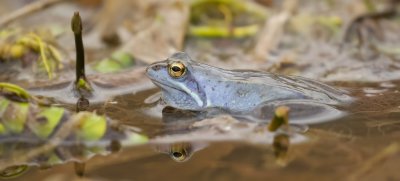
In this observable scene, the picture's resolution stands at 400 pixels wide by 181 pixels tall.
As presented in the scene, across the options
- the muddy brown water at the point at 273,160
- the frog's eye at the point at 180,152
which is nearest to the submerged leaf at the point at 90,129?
the muddy brown water at the point at 273,160

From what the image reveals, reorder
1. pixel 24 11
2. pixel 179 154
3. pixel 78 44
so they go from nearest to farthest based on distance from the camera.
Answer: pixel 179 154, pixel 78 44, pixel 24 11

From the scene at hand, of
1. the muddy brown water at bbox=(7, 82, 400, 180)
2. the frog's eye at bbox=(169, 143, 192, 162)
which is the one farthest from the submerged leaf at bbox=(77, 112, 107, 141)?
the frog's eye at bbox=(169, 143, 192, 162)

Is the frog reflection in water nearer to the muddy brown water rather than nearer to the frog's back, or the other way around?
the frog's back

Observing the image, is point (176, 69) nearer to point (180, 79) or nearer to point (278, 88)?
point (180, 79)

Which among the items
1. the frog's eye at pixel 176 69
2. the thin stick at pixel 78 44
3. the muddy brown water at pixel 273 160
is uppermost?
the thin stick at pixel 78 44

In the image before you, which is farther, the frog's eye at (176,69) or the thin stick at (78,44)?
the frog's eye at (176,69)

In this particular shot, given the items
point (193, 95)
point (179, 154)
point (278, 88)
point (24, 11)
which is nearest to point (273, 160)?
point (179, 154)

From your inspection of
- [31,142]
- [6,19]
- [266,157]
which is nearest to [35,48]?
[6,19]

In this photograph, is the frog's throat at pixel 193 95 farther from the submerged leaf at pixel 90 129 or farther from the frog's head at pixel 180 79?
the submerged leaf at pixel 90 129
